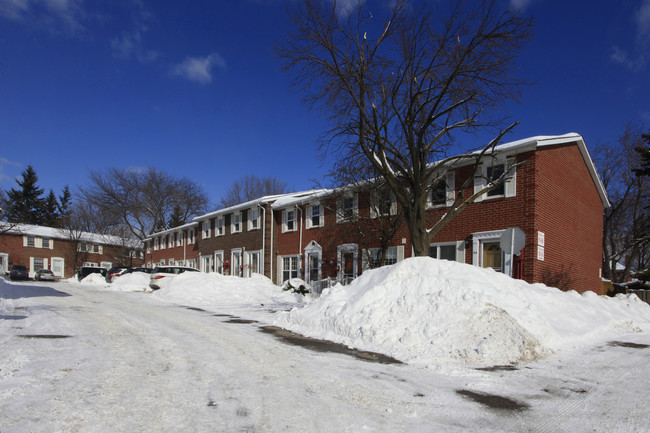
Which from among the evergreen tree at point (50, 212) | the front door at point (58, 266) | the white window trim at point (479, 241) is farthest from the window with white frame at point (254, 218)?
the evergreen tree at point (50, 212)

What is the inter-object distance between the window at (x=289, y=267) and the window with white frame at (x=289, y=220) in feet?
5.93

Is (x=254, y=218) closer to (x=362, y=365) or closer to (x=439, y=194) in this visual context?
(x=439, y=194)

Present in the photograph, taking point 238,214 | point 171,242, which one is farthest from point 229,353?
point 171,242

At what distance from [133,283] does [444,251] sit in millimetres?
21524

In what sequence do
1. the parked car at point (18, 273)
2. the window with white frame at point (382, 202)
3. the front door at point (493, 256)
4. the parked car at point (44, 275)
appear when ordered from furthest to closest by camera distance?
the parked car at point (44, 275) → the parked car at point (18, 273) → the window with white frame at point (382, 202) → the front door at point (493, 256)

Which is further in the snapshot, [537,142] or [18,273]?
[18,273]

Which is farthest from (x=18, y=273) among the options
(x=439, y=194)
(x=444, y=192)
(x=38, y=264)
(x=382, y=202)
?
(x=444, y=192)

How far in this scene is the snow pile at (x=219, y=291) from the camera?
63.1 feet

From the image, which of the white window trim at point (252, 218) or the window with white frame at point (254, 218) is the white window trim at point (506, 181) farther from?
the window with white frame at point (254, 218)

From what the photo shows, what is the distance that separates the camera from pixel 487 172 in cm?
1658

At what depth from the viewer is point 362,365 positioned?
659 centimetres

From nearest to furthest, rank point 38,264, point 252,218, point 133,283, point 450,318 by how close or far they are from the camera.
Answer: point 450,318 < point 133,283 < point 252,218 < point 38,264

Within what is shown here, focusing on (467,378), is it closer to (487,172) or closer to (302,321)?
(302,321)

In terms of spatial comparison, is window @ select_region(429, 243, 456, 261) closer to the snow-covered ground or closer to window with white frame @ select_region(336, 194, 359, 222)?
window with white frame @ select_region(336, 194, 359, 222)
